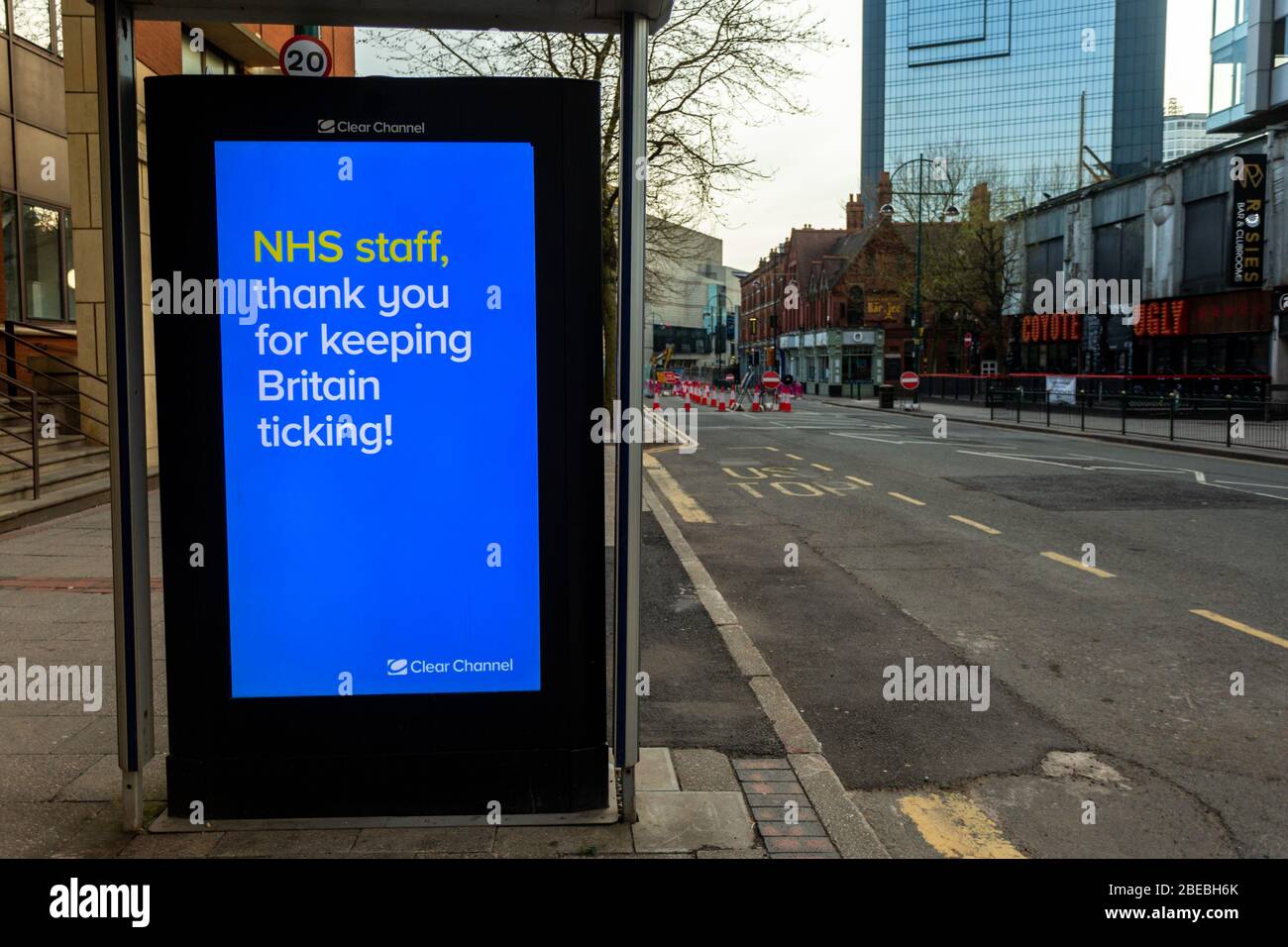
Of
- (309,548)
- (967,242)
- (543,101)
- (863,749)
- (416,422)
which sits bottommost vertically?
(863,749)

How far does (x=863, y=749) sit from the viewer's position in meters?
5.09

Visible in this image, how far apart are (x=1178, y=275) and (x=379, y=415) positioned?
3977cm

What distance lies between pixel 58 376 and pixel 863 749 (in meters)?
15.3

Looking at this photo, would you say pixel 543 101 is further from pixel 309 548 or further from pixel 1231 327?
pixel 1231 327

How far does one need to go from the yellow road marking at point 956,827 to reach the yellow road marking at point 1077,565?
5.42 meters

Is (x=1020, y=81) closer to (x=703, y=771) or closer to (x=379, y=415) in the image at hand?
(x=703, y=771)

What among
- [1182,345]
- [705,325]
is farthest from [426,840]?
[705,325]

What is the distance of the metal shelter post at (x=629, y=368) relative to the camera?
11.8 ft

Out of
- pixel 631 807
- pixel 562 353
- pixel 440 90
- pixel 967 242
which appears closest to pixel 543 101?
pixel 440 90

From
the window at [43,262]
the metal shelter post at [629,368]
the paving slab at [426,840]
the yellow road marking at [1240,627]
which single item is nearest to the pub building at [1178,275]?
the yellow road marking at [1240,627]

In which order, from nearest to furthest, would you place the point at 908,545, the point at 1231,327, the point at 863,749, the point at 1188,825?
the point at 1188,825
the point at 863,749
the point at 908,545
the point at 1231,327

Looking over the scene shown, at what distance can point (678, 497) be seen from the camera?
15.0 meters

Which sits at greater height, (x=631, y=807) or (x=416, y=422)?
(x=416, y=422)

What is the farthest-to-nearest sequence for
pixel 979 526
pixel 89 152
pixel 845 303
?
pixel 845 303 → pixel 89 152 → pixel 979 526
